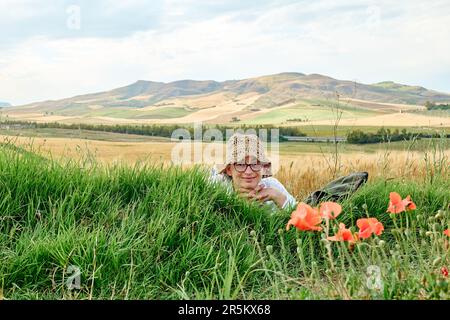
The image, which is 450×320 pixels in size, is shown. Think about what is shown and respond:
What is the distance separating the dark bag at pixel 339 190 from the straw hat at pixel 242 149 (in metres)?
0.50

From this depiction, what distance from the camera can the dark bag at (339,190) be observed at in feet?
Result: 15.9

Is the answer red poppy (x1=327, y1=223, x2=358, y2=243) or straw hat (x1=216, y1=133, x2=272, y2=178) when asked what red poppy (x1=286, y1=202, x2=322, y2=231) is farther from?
straw hat (x1=216, y1=133, x2=272, y2=178)

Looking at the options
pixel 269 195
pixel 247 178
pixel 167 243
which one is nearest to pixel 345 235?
pixel 167 243

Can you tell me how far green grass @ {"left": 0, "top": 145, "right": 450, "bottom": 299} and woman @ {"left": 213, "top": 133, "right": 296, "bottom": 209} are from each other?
0.37 metres

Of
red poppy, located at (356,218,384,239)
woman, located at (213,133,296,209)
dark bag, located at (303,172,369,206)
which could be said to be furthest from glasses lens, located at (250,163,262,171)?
red poppy, located at (356,218,384,239)

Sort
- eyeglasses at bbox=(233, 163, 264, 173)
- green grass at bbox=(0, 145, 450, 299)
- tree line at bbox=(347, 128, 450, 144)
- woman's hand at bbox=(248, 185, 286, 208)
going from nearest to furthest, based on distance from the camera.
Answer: green grass at bbox=(0, 145, 450, 299) < woman's hand at bbox=(248, 185, 286, 208) < eyeglasses at bbox=(233, 163, 264, 173) < tree line at bbox=(347, 128, 450, 144)

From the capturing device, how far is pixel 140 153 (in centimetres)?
507

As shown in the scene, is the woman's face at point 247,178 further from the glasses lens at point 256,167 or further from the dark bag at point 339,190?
the dark bag at point 339,190

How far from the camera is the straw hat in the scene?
484 cm

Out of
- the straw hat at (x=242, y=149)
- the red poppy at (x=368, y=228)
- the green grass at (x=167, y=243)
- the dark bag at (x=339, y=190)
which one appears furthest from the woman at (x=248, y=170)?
the red poppy at (x=368, y=228)

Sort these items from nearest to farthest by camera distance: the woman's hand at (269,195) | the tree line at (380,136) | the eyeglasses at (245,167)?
the woman's hand at (269,195)
the eyeglasses at (245,167)
the tree line at (380,136)

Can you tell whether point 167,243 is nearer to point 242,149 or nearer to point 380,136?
point 242,149

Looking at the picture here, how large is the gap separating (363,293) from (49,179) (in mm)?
2411
